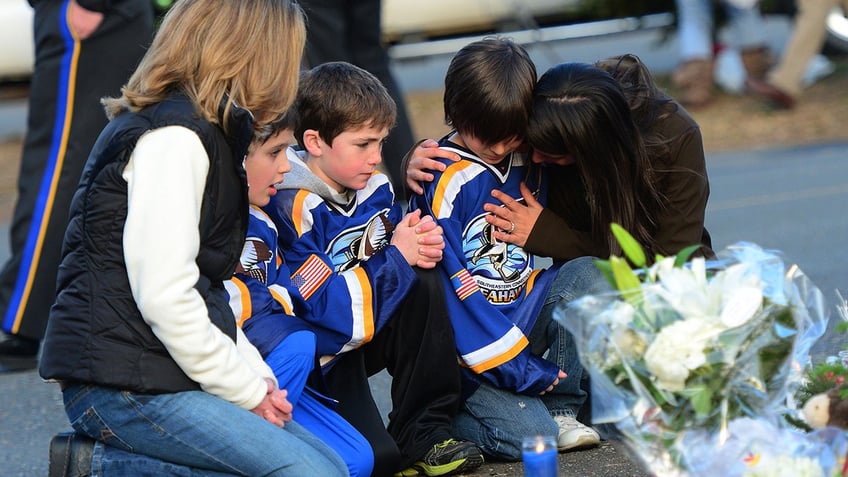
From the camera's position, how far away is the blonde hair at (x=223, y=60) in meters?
2.88

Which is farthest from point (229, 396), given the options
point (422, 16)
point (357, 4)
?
point (422, 16)

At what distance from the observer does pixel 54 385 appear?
465 centimetres

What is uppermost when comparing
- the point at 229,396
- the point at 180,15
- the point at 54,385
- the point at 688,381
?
the point at 180,15

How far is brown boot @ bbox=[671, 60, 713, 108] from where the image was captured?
11242 mm

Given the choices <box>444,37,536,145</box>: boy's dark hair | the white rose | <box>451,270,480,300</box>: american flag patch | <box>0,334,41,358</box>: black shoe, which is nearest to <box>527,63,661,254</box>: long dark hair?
<box>444,37,536,145</box>: boy's dark hair

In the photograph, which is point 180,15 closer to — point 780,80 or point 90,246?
point 90,246

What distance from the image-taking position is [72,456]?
292 centimetres

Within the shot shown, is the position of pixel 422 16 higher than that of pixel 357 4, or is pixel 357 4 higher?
pixel 357 4

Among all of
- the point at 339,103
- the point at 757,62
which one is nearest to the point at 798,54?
the point at 757,62

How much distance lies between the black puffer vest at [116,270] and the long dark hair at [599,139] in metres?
0.92

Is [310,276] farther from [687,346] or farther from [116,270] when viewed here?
[687,346]

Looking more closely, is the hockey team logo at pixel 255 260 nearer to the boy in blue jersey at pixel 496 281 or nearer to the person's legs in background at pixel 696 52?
the boy in blue jersey at pixel 496 281

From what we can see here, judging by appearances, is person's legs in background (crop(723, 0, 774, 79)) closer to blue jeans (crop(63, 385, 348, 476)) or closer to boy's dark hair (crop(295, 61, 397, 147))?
boy's dark hair (crop(295, 61, 397, 147))

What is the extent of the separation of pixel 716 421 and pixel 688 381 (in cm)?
13
